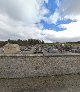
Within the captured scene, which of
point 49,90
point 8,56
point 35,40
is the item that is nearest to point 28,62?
point 8,56

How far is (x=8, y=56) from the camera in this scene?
2356 cm

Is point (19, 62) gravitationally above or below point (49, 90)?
above

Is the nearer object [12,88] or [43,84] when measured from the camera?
[12,88]

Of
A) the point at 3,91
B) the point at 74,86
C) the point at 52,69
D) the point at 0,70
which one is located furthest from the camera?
the point at 52,69

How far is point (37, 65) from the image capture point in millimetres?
24203

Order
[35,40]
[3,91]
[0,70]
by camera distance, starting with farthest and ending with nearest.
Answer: [35,40] → [0,70] → [3,91]

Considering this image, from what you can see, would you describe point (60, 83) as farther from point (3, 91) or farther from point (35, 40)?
point (35, 40)

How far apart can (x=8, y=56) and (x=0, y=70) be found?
1.84m

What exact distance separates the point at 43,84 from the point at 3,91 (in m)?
4.35

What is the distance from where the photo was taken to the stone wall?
23.5 meters

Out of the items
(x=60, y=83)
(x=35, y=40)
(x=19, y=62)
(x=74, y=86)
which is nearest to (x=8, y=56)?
(x=19, y=62)

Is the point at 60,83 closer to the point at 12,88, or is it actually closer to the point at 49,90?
the point at 49,90

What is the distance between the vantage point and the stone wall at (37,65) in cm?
2345

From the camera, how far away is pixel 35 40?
10506cm
